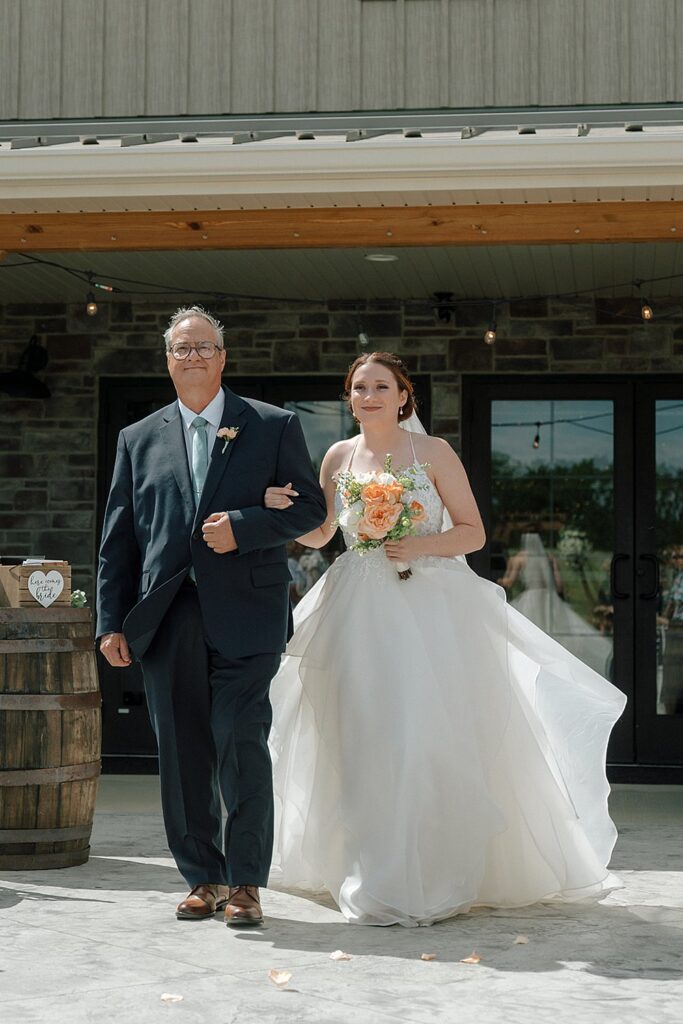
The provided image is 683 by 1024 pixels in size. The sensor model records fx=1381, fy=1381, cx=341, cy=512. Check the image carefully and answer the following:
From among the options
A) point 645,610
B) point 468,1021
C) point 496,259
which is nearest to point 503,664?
point 468,1021

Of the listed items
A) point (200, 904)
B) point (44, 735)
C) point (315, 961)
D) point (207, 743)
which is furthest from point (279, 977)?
point (44, 735)

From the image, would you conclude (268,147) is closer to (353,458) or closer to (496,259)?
(353,458)

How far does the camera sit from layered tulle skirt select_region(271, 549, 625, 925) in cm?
452

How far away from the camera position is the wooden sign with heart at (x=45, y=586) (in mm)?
5445

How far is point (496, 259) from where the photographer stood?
25.5 feet

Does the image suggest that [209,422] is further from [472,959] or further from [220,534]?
[472,959]

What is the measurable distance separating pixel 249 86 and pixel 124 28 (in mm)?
917

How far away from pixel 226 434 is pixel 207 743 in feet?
3.31

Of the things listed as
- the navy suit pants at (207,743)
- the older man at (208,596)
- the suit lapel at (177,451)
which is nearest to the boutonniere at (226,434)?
the older man at (208,596)

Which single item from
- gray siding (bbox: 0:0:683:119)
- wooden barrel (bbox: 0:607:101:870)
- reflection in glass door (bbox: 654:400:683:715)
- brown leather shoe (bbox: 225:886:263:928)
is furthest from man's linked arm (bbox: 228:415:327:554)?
reflection in glass door (bbox: 654:400:683:715)

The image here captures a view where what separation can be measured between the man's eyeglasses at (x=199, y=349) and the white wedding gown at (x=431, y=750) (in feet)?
2.90

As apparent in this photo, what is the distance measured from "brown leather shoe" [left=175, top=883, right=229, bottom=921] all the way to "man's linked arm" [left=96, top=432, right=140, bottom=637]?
34.8 inches

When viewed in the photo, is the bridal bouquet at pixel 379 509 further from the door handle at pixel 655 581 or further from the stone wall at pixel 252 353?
the door handle at pixel 655 581

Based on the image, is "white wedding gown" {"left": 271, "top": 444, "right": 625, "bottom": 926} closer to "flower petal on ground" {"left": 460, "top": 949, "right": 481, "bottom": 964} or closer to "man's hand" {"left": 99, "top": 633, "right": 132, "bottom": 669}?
"flower petal on ground" {"left": 460, "top": 949, "right": 481, "bottom": 964}
